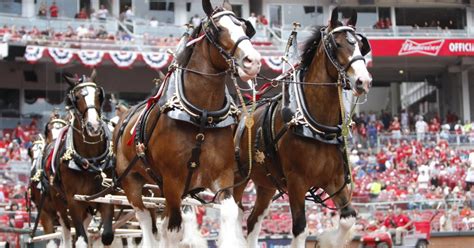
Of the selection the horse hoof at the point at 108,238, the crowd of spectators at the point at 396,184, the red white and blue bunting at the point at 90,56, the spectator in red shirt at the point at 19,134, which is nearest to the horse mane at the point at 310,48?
the horse hoof at the point at 108,238

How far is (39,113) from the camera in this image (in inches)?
1569

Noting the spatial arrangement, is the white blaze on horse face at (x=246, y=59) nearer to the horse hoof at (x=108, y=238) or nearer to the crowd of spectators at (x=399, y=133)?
the horse hoof at (x=108, y=238)

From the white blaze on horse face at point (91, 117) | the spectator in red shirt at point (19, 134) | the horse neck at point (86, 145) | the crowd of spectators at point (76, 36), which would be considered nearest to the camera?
the white blaze on horse face at point (91, 117)

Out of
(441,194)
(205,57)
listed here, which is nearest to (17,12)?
(441,194)

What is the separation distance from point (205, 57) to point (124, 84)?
34087mm

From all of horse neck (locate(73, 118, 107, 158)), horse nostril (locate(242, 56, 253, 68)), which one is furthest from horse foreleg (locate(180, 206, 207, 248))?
horse neck (locate(73, 118, 107, 158))

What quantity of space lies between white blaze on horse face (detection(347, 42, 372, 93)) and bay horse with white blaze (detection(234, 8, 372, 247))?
1 centimetres

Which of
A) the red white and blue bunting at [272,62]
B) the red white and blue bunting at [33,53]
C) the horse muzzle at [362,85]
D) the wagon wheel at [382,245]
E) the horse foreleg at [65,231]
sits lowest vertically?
the wagon wheel at [382,245]

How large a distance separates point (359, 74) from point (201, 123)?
182 centimetres

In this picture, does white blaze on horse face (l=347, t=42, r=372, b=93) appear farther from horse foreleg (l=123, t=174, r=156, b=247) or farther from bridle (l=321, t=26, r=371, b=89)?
horse foreleg (l=123, t=174, r=156, b=247)

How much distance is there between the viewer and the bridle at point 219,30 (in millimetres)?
8609

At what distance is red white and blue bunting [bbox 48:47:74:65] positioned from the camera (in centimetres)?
3675

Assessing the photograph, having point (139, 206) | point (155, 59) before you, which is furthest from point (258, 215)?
point (155, 59)

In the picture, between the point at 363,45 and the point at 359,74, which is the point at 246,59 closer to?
the point at 359,74
